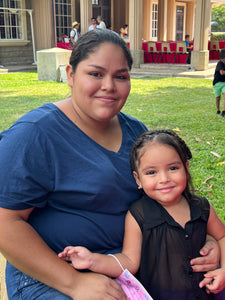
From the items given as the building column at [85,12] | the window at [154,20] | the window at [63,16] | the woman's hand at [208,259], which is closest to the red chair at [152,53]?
the building column at [85,12]

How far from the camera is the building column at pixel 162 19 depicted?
25047mm

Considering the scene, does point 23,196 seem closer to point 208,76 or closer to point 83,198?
point 83,198

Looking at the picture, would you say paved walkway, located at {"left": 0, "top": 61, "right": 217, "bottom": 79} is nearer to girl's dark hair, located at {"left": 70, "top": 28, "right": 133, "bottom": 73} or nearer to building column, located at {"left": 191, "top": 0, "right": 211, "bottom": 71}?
building column, located at {"left": 191, "top": 0, "right": 211, "bottom": 71}

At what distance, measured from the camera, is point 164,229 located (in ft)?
5.98

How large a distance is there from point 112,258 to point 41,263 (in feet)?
1.08

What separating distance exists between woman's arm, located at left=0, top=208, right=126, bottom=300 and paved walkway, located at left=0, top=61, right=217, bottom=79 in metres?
13.6

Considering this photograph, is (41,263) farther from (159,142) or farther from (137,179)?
(159,142)

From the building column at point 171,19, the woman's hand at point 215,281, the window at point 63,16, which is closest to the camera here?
the woman's hand at point 215,281

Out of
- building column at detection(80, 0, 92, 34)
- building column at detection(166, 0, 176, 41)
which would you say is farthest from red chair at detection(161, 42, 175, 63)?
building column at detection(166, 0, 176, 41)

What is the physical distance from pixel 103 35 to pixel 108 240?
37.8 inches

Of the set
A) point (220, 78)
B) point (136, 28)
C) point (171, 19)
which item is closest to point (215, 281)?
point (220, 78)

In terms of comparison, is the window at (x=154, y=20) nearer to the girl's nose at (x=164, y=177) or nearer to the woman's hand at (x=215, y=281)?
the girl's nose at (x=164, y=177)

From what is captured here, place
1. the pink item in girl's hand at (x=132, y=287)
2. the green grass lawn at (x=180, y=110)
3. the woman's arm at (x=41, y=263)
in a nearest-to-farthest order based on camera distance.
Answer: the woman's arm at (x=41, y=263)
the pink item in girl's hand at (x=132, y=287)
the green grass lawn at (x=180, y=110)

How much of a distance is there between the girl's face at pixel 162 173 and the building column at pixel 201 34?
1443cm
